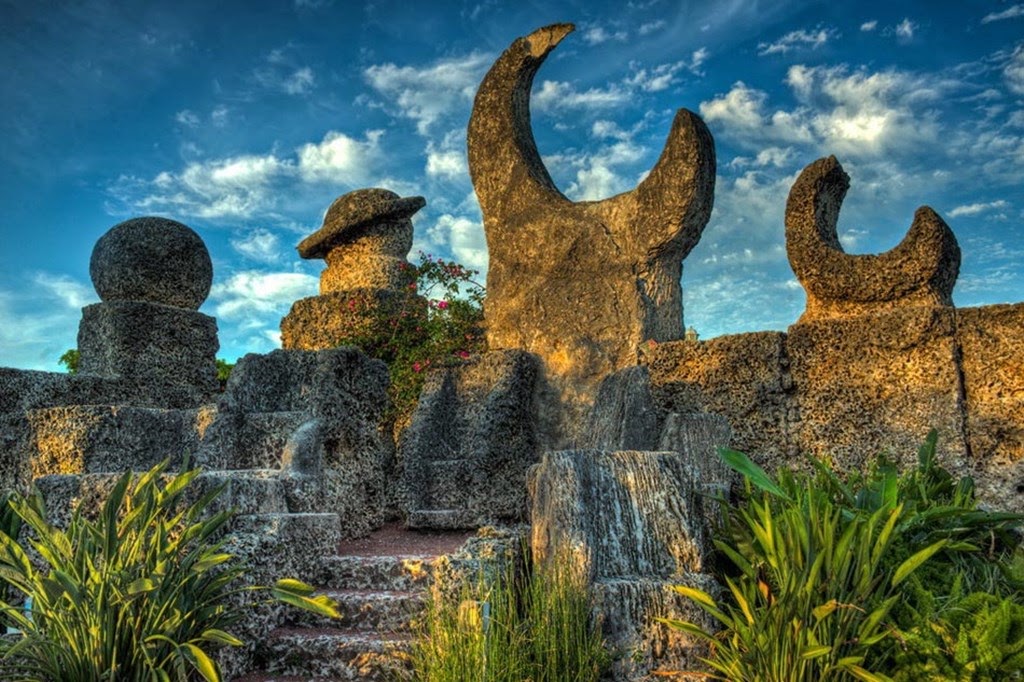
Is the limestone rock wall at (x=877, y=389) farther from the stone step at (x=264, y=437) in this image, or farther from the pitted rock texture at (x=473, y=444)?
the stone step at (x=264, y=437)

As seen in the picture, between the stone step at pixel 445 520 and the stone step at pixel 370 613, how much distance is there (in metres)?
2.76

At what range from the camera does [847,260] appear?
703cm

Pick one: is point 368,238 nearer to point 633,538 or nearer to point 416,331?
point 416,331

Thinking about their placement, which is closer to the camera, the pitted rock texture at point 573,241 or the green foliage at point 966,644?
the green foliage at point 966,644

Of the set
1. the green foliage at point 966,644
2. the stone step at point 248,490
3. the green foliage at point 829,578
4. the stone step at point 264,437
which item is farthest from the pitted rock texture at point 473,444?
the green foliage at point 966,644

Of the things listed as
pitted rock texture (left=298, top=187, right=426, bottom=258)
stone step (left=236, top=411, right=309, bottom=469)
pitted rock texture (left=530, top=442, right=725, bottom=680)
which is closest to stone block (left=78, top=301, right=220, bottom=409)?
pitted rock texture (left=298, top=187, right=426, bottom=258)

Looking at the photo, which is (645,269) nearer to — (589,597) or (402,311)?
(402,311)

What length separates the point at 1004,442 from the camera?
589 centimetres

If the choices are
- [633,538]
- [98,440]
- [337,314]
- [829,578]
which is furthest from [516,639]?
[337,314]

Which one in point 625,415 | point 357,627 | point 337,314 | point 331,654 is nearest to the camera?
point 331,654

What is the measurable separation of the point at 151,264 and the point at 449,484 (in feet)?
14.7

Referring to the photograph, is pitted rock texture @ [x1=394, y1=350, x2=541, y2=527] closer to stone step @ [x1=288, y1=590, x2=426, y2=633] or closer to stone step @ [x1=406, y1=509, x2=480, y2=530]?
stone step @ [x1=406, y1=509, x2=480, y2=530]

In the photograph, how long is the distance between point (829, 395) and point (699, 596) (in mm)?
3327

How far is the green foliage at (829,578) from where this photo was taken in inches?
140
